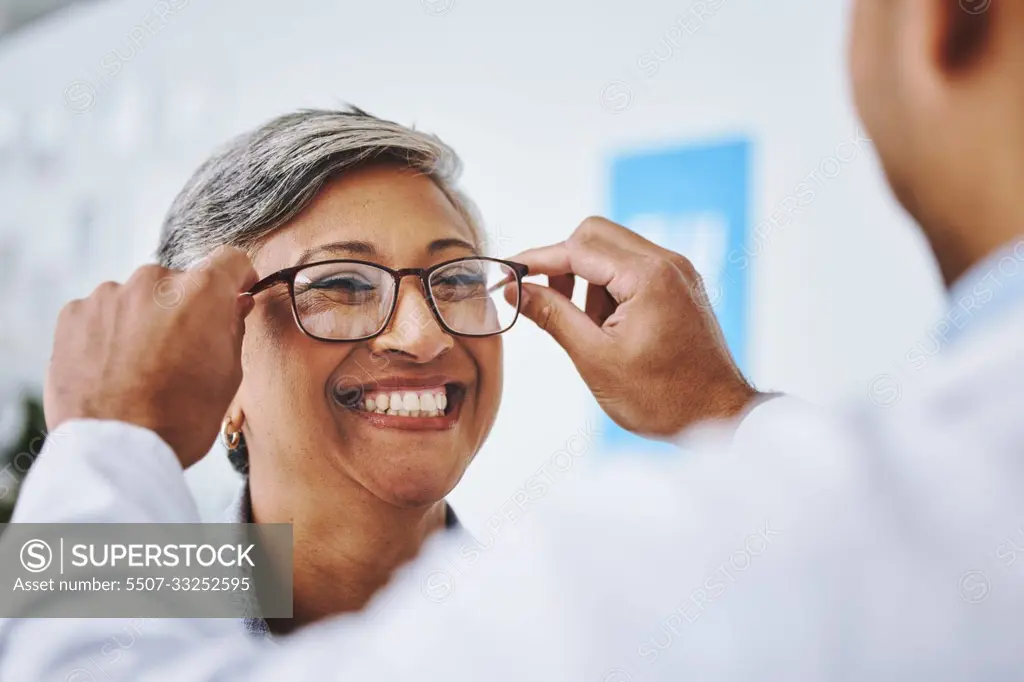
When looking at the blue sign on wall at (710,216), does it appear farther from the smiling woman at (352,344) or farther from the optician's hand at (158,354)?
the optician's hand at (158,354)

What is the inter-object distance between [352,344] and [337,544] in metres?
0.21

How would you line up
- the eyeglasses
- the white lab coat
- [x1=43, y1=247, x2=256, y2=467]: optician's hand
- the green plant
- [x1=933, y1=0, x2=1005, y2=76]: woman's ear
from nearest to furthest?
1. the white lab coat
2. [x1=933, y1=0, x2=1005, y2=76]: woman's ear
3. [x1=43, y1=247, x2=256, y2=467]: optician's hand
4. the eyeglasses
5. the green plant

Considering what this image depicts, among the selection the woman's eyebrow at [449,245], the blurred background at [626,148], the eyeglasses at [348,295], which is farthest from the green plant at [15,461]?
the woman's eyebrow at [449,245]

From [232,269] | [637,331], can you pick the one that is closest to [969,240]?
[637,331]

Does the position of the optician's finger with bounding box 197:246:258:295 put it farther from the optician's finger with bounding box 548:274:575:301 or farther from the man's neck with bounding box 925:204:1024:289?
the man's neck with bounding box 925:204:1024:289

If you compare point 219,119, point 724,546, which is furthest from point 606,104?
point 724,546

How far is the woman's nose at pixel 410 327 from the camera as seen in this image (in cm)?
87

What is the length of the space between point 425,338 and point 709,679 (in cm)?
49

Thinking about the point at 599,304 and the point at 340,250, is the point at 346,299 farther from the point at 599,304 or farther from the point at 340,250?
the point at 599,304

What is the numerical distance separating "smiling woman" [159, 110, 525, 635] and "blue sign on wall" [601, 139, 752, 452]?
0.53 ft

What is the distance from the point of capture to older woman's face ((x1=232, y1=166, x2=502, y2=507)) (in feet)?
2.87

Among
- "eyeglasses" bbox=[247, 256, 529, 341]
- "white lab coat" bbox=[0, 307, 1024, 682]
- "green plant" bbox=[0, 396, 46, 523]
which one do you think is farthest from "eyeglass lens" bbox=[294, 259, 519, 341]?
"green plant" bbox=[0, 396, 46, 523]

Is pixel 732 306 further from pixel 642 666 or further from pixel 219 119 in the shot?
pixel 219 119

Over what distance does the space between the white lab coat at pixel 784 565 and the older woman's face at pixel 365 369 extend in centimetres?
37
